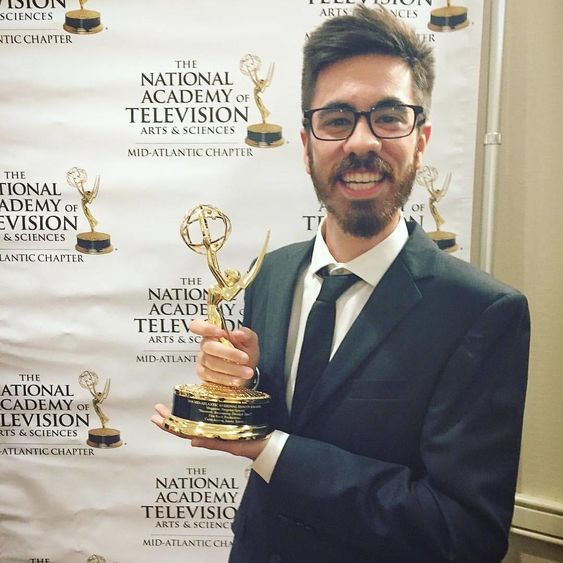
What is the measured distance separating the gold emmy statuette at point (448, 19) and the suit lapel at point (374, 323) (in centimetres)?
64

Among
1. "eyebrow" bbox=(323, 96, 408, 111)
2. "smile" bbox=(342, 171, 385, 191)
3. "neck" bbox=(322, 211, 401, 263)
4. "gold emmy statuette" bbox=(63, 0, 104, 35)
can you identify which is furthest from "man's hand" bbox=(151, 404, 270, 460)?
"gold emmy statuette" bbox=(63, 0, 104, 35)

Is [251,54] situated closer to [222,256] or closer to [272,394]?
[222,256]

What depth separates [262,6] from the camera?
53.0 inches

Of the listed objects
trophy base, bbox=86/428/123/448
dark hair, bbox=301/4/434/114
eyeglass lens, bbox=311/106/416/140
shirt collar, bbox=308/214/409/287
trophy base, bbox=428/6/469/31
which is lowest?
trophy base, bbox=86/428/123/448

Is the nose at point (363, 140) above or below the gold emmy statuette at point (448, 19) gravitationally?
below

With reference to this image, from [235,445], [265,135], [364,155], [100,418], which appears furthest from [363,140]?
[100,418]

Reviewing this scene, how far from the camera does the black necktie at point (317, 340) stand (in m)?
1.07

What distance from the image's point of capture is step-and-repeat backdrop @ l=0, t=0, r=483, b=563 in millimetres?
1354

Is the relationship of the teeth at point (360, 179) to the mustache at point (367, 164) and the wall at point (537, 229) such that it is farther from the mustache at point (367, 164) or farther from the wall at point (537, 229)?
the wall at point (537, 229)

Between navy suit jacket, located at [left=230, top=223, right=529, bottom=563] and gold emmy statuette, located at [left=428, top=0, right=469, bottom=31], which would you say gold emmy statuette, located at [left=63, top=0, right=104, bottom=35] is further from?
navy suit jacket, located at [left=230, top=223, right=529, bottom=563]

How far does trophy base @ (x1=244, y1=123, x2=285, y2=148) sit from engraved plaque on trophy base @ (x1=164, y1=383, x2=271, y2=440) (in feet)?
2.25

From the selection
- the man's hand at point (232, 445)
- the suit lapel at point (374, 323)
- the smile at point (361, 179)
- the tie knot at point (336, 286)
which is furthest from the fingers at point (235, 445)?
the smile at point (361, 179)

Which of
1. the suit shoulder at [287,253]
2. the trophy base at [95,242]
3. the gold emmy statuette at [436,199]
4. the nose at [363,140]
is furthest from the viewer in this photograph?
the trophy base at [95,242]

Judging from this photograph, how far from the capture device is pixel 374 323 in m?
1.03
